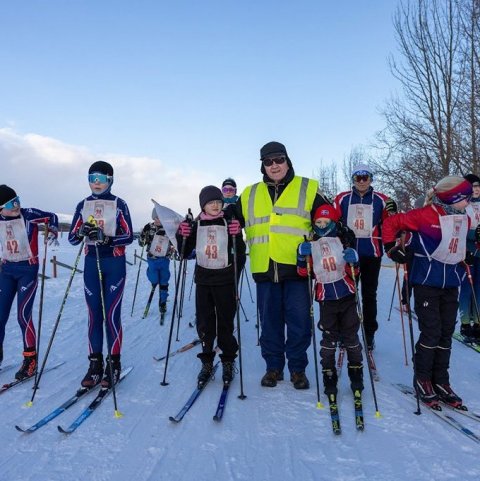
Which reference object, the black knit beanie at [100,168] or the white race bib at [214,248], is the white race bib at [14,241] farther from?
the white race bib at [214,248]

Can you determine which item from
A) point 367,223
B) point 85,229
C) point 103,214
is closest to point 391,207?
point 367,223

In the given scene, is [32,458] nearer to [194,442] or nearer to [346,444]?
[194,442]

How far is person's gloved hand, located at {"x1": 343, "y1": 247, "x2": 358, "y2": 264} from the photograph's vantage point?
11.8 feet

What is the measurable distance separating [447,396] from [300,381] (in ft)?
4.48

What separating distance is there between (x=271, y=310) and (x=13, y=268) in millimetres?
2981

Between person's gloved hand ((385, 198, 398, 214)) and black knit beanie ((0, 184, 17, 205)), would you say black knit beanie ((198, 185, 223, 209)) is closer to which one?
person's gloved hand ((385, 198, 398, 214))

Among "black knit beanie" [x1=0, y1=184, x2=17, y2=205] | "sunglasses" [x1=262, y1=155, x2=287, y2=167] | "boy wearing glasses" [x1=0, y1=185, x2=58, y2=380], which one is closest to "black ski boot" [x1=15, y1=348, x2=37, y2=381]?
"boy wearing glasses" [x1=0, y1=185, x2=58, y2=380]

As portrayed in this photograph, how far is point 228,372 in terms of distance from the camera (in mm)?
4168

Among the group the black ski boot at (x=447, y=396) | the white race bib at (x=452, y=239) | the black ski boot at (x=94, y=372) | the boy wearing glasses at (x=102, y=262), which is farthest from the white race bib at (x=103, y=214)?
the black ski boot at (x=447, y=396)

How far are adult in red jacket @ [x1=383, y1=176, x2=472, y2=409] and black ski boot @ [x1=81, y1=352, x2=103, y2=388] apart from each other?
3.15 m

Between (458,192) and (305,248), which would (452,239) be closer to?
(458,192)

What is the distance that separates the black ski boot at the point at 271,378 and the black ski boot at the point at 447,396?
1.54 metres

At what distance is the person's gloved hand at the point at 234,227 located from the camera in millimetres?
4141

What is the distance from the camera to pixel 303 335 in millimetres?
4020
